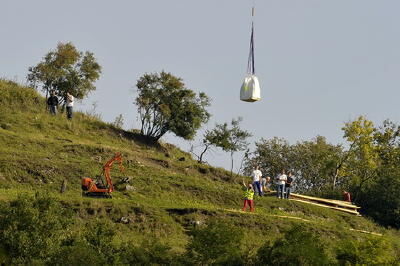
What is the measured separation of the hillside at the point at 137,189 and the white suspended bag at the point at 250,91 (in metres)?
4.66

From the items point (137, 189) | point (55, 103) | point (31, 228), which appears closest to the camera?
point (31, 228)

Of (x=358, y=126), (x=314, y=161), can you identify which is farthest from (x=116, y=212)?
(x=314, y=161)

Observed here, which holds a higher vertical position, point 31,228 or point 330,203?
point 330,203

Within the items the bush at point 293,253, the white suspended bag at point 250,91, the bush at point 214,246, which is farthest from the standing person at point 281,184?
the bush at point 293,253

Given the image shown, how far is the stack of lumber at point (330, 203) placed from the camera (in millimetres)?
50156

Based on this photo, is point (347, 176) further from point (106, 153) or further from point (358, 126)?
point (106, 153)

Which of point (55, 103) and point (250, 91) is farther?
point (55, 103)

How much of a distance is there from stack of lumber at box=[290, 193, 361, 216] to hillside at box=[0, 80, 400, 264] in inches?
67.9

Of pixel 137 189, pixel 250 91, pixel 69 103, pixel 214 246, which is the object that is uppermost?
pixel 69 103

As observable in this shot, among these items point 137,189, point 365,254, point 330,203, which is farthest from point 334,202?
point 365,254

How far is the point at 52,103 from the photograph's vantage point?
2115 inches

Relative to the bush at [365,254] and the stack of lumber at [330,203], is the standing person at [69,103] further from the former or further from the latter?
the bush at [365,254]

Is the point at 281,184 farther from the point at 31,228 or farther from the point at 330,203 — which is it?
the point at 31,228

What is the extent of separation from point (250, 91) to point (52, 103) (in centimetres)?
2394
